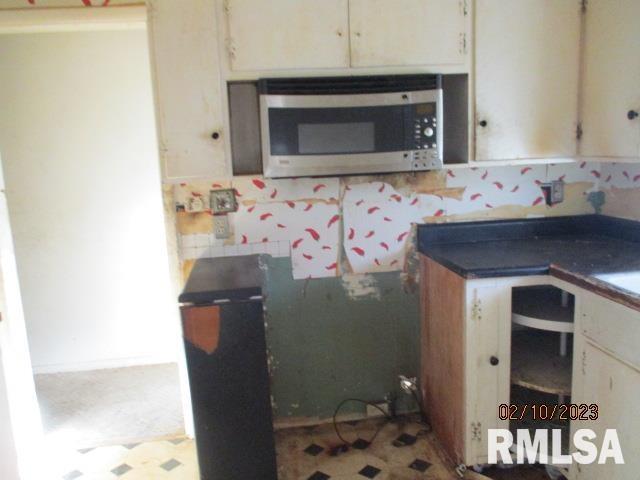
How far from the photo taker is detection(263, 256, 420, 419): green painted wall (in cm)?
252

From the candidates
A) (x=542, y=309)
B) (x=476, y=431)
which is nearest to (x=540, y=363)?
(x=542, y=309)

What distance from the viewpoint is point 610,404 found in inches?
67.7

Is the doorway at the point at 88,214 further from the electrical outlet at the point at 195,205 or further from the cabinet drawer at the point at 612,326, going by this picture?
the cabinet drawer at the point at 612,326

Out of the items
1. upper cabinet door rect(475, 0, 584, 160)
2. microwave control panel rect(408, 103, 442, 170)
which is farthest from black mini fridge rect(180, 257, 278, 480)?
upper cabinet door rect(475, 0, 584, 160)

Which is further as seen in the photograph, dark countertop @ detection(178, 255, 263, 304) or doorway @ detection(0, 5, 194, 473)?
doorway @ detection(0, 5, 194, 473)

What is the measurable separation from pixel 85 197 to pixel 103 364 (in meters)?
1.12

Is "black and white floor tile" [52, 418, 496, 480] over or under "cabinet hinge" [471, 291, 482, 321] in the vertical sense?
under

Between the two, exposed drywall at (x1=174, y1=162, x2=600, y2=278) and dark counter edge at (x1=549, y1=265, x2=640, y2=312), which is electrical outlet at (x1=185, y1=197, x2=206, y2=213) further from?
dark counter edge at (x1=549, y1=265, x2=640, y2=312)

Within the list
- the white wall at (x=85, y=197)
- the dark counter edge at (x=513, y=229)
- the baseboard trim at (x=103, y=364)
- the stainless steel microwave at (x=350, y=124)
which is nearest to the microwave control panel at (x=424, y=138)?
the stainless steel microwave at (x=350, y=124)

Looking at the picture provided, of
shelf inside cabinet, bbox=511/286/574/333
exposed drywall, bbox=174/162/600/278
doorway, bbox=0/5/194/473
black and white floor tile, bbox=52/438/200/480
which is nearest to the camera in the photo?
shelf inside cabinet, bbox=511/286/574/333

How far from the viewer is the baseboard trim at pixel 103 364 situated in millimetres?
3463
